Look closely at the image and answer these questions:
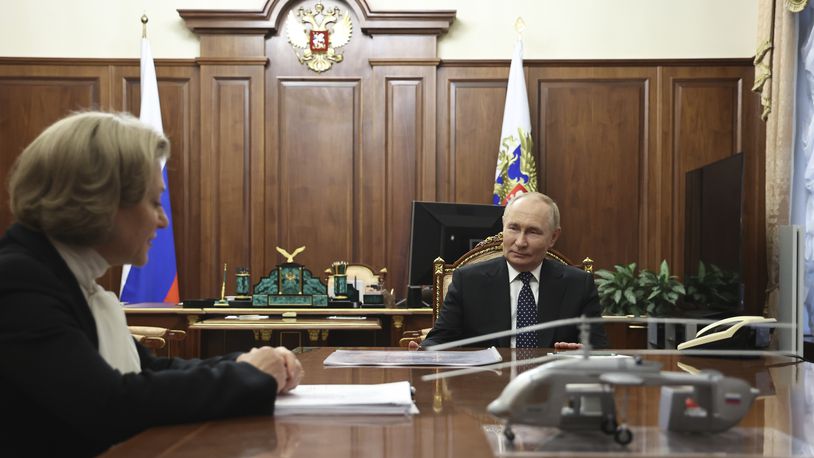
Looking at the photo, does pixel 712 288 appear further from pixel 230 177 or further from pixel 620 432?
pixel 620 432

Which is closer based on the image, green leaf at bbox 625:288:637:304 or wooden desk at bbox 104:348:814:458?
wooden desk at bbox 104:348:814:458

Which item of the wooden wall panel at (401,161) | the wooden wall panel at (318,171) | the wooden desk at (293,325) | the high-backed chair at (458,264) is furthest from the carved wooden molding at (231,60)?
the high-backed chair at (458,264)

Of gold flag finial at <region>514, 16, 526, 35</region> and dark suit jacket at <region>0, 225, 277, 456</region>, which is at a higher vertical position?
gold flag finial at <region>514, 16, 526, 35</region>

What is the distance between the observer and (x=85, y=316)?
1.54 metres

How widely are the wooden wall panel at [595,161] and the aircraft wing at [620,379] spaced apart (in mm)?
5652

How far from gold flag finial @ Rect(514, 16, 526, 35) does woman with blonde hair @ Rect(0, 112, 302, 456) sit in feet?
17.6

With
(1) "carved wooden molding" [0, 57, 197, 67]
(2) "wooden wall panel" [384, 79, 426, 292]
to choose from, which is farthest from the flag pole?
(1) "carved wooden molding" [0, 57, 197, 67]

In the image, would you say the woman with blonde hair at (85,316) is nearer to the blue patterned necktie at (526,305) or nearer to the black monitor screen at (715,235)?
the blue patterned necktie at (526,305)

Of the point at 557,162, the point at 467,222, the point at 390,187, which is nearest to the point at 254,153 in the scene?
the point at 390,187

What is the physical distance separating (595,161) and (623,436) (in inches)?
226

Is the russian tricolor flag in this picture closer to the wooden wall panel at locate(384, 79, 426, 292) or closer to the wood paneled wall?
the wood paneled wall

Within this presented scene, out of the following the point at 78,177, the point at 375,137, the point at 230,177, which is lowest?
the point at 78,177

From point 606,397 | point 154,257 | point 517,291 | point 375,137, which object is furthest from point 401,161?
point 606,397

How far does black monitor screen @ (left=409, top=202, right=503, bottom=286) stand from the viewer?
5773mm
